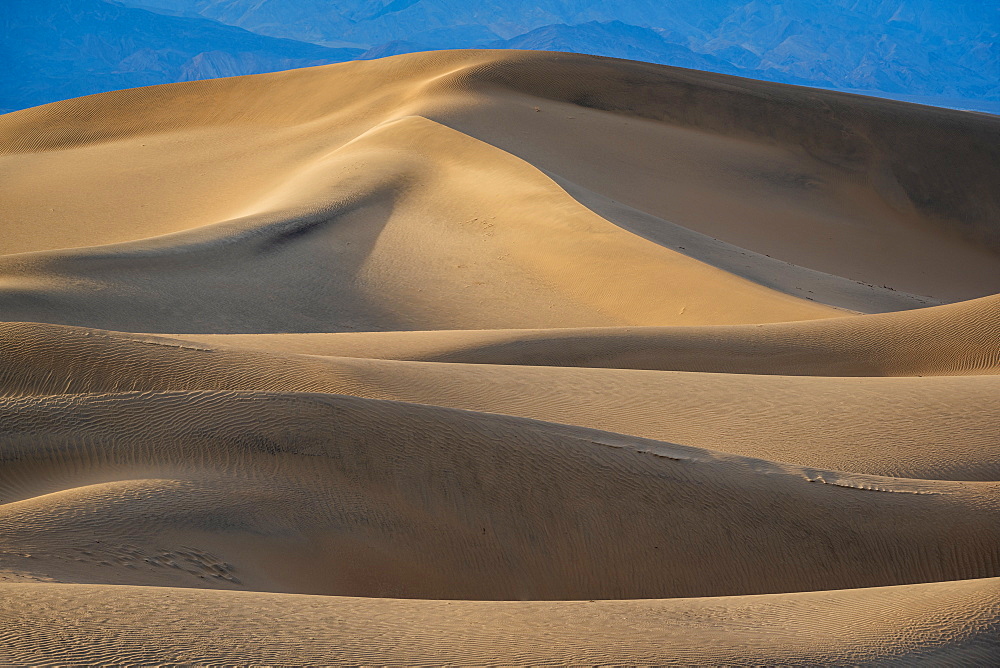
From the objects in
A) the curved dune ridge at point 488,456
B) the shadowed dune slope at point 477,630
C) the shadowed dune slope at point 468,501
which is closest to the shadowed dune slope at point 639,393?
the curved dune ridge at point 488,456

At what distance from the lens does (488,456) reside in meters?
3.53

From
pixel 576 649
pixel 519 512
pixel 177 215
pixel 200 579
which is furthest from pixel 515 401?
pixel 177 215

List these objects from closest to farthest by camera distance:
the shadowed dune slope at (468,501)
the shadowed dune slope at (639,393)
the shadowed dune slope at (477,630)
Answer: the shadowed dune slope at (477,630) < the shadowed dune slope at (468,501) < the shadowed dune slope at (639,393)

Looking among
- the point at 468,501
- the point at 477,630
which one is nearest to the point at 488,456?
the point at 468,501

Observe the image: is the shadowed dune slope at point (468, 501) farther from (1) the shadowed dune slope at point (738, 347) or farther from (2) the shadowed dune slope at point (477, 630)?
(1) the shadowed dune slope at point (738, 347)

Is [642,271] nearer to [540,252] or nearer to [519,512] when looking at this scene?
[540,252]

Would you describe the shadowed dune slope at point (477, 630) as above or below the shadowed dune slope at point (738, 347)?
below

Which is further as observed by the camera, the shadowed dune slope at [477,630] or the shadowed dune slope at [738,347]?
the shadowed dune slope at [738,347]

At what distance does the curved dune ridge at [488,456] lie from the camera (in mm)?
2242

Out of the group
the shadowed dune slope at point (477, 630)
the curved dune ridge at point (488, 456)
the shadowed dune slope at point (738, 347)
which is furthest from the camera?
the shadowed dune slope at point (738, 347)

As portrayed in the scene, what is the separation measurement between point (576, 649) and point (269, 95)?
2000 cm

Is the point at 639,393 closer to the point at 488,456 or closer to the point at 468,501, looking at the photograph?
the point at 488,456

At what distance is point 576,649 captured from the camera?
6.89ft

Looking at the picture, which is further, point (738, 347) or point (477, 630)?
point (738, 347)
